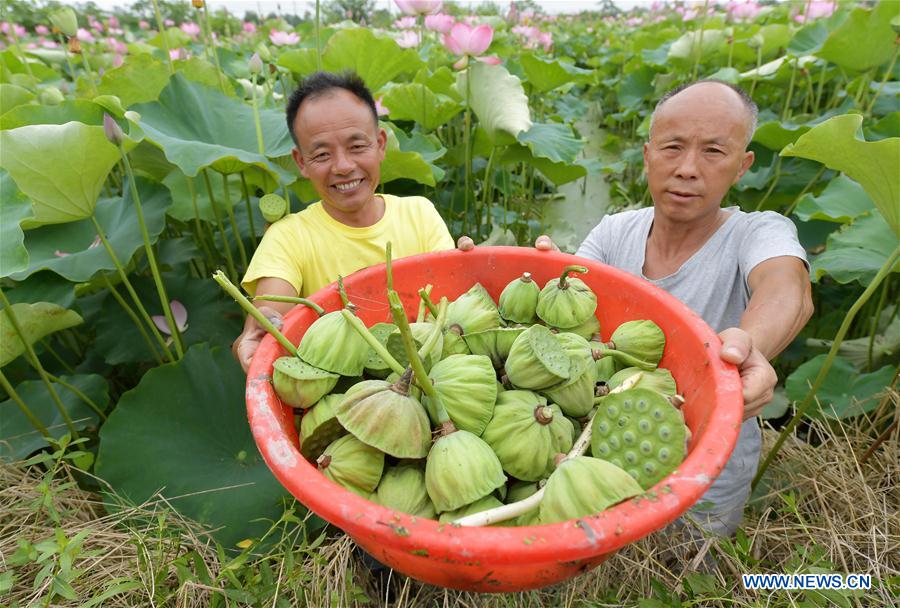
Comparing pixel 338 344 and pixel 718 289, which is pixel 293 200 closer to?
pixel 338 344

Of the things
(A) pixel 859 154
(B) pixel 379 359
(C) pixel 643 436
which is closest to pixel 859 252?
(A) pixel 859 154

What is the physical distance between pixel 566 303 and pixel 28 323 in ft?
4.30

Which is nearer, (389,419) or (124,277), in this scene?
(389,419)

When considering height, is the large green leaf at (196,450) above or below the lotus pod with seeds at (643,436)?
below

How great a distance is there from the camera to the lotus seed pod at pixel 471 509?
79 centimetres

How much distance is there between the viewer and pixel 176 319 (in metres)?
1.83

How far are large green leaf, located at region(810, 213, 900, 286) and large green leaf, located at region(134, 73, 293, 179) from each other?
1.58m

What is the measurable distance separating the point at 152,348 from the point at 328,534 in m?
0.83

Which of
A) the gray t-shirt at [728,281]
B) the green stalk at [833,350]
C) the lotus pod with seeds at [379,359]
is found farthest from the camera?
the gray t-shirt at [728,281]

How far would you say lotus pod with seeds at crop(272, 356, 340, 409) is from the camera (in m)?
0.92

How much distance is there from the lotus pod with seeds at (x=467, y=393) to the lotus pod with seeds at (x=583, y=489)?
0.17 m

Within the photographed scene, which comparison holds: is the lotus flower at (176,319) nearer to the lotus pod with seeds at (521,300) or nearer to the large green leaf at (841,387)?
the lotus pod with seeds at (521,300)

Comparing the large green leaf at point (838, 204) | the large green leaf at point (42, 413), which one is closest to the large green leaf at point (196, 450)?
the large green leaf at point (42, 413)

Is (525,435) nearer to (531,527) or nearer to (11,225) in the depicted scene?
(531,527)
